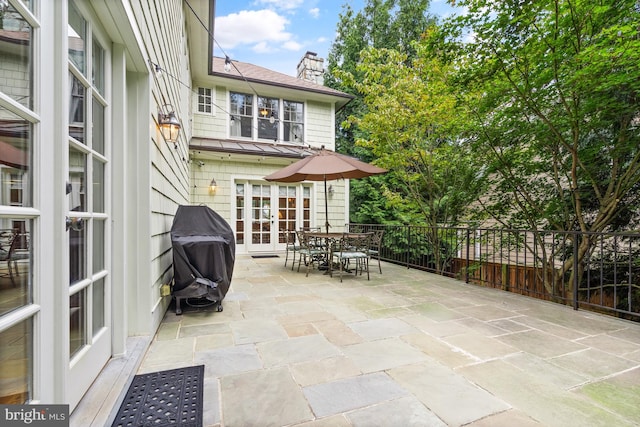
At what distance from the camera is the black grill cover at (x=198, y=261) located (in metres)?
3.00

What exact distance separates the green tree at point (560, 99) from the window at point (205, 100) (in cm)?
634

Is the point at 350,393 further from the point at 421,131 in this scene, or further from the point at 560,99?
the point at 421,131

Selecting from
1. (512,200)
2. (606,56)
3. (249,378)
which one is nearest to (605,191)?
(512,200)

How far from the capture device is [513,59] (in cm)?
386

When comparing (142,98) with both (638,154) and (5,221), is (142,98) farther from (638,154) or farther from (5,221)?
(638,154)

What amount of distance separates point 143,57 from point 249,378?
230 cm

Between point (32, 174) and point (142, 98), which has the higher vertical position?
point (142, 98)

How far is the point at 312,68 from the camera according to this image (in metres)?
10.5

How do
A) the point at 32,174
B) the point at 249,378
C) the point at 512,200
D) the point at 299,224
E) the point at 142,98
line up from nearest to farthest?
the point at 32,174 < the point at 249,378 < the point at 142,98 < the point at 512,200 < the point at 299,224

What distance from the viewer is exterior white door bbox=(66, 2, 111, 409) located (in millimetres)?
1474

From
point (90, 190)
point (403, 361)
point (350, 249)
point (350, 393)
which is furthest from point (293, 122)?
point (350, 393)

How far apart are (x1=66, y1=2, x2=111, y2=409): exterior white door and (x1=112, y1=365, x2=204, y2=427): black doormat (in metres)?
0.24

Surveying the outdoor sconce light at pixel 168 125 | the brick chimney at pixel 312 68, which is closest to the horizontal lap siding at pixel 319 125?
the brick chimney at pixel 312 68

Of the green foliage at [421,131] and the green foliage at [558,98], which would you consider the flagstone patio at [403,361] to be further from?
the green foliage at [421,131]
